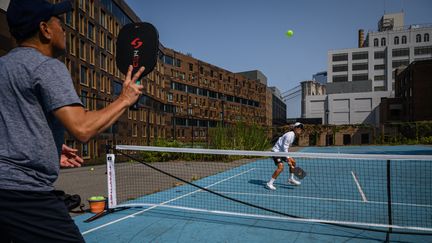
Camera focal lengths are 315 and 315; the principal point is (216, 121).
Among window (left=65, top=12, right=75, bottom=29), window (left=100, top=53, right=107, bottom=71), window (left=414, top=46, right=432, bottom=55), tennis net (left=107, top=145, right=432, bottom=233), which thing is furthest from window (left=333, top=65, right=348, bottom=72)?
tennis net (left=107, top=145, right=432, bottom=233)

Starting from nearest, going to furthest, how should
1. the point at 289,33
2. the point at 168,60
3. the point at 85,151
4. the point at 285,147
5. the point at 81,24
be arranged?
the point at 285,147 → the point at 289,33 → the point at 85,151 → the point at 81,24 → the point at 168,60

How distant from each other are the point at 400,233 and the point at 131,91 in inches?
225

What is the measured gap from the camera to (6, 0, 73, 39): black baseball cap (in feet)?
5.71

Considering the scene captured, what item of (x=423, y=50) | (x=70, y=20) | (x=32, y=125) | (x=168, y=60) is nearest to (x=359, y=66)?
(x=423, y=50)

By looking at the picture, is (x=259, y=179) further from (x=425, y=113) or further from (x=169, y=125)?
(x=425, y=113)

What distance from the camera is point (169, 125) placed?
5425cm

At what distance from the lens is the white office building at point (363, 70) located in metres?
79.9

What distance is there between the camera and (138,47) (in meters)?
2.46

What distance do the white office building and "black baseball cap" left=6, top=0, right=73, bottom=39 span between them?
83808 mm

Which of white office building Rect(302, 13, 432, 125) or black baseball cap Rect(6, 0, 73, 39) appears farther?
white office building Rect(302, 13, 432, 125)

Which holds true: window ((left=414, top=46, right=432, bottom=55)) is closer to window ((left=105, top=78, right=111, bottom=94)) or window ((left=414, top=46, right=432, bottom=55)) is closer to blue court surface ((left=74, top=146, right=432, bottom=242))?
window ((left=105, top=78, right=111, bottom=94))

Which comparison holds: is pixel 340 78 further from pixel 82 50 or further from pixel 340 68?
pixel 82 50

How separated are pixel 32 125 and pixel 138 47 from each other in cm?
103

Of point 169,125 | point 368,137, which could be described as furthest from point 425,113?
point 169,125
